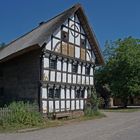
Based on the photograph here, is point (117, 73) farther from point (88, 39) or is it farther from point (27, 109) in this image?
point (27, 109)

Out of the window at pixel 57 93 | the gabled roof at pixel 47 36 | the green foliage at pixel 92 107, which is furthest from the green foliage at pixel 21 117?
the green foliage at pixel 92 107

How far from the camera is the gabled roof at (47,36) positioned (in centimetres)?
2428

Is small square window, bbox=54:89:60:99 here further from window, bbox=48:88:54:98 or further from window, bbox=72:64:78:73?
window, bbox=72:64:78:73

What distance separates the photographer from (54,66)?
26.4 m

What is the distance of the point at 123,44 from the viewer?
2057 inches

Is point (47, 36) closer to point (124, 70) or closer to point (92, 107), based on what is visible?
point (92, 107)

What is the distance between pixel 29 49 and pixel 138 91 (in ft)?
95.5

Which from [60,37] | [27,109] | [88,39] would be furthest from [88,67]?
[27,109]

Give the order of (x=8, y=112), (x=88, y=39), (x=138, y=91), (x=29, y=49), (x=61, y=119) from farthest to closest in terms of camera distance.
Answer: (x=138, y=91) < (x=88, y=39) < (x=61, y=119) < (x=29, y=49) < (x=8, y=112)

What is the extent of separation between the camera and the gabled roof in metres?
24.3

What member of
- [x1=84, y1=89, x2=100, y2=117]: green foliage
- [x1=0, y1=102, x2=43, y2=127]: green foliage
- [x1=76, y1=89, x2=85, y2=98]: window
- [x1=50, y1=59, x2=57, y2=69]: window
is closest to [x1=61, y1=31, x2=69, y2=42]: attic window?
[x1=50, y1=59, x2=57, y2=69]: window

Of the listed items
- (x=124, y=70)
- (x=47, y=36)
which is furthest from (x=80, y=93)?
(x=124, y=70)

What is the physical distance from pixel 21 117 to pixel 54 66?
666cm

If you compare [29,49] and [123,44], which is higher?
[123,44]
